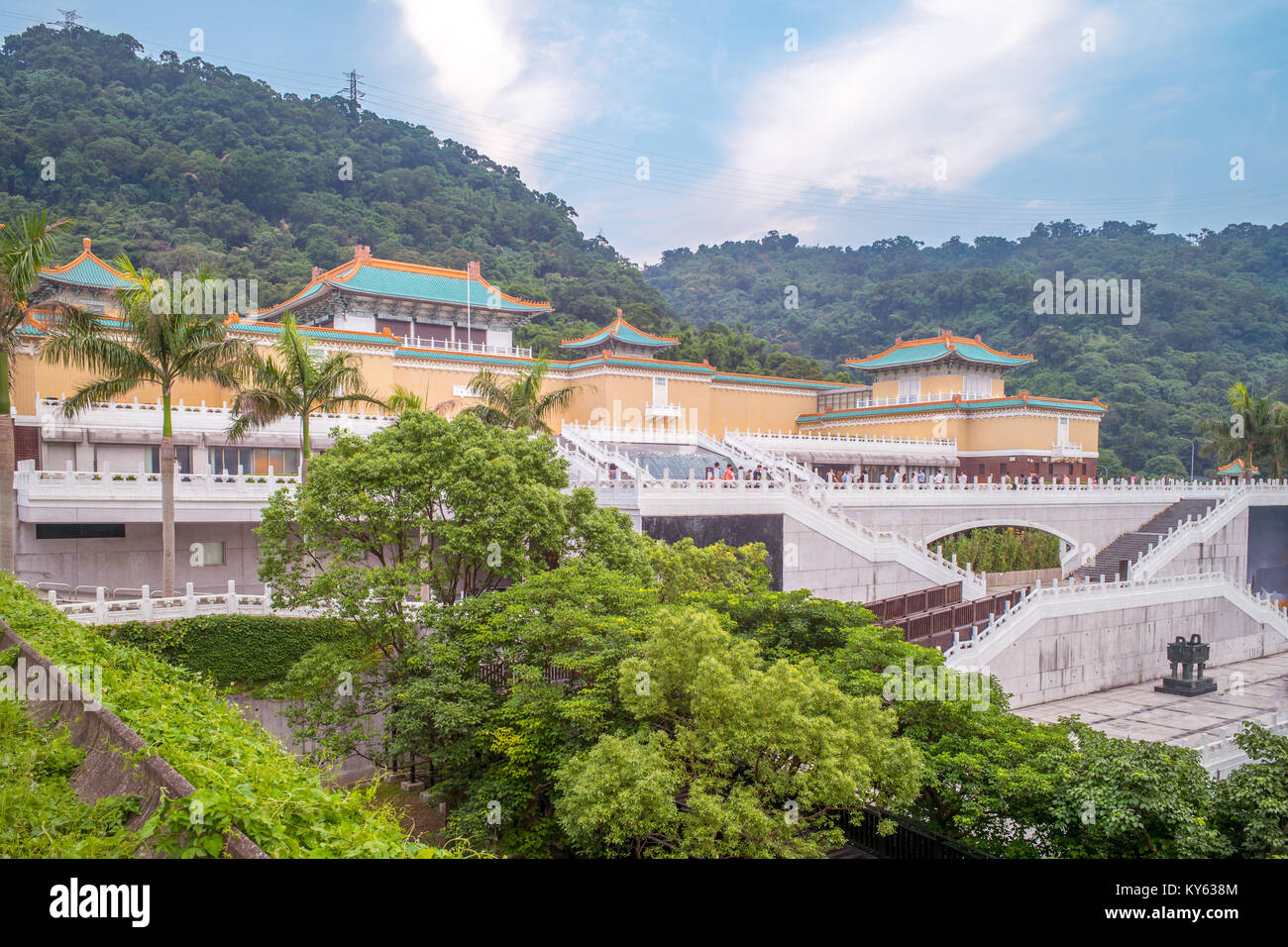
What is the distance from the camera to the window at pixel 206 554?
22.2m

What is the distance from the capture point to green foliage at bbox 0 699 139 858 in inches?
199

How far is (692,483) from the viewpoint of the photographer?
2419 centimetres

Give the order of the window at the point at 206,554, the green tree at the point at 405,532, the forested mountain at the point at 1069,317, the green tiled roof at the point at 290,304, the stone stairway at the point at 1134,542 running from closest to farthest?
the green tree at the point at 405,532, the window at the point at 206,554, the stone stairway at the point at 1134,542, the green tiled roof at the point at 290,304, the forested mountain at the point at 1069,317

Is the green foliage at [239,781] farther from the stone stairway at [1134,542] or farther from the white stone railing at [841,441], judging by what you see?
the stone stairway at [1134,542]

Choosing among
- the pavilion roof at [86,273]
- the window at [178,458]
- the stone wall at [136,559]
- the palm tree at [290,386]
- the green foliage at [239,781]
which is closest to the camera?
the green foliage at [239,781]

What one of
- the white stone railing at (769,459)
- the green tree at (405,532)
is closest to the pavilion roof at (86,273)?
the green tree at (405,532)

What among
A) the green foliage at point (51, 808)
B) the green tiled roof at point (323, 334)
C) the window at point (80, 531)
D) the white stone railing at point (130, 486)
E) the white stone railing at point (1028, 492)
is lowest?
the green foliage at point (51, 808)

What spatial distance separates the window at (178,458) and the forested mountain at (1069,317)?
60466 millimetres

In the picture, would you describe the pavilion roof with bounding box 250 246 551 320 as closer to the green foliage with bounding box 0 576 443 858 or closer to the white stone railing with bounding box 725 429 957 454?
the white stone railing with bounding box 725 429 957 454

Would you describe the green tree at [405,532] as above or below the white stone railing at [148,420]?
below

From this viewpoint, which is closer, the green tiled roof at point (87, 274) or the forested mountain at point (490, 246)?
the green tiled roof at point (87, 274)

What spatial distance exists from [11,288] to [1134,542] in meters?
41.0

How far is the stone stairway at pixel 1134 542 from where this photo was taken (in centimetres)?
3531
